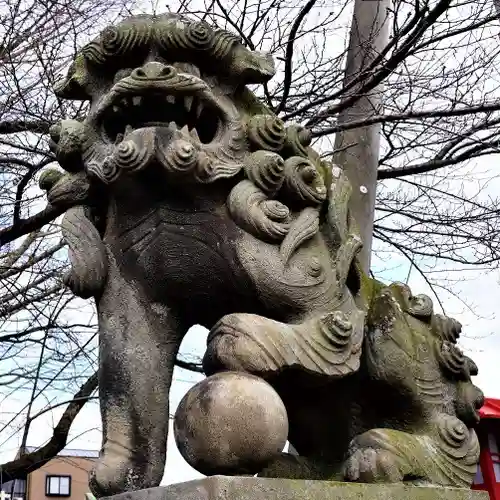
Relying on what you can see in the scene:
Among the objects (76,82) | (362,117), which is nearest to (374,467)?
(76,82)

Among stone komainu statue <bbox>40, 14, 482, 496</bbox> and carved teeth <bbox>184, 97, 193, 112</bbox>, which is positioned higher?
carved teeth <bbox>184, 97, 193, 112</bbox>

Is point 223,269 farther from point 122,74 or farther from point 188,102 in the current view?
point 122,74

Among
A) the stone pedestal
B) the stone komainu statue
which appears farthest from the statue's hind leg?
the stone pedestal

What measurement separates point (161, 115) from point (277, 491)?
3.11 ft

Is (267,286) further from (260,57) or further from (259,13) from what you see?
(259,13)

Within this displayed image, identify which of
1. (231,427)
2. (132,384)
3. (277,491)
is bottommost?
(277,491)

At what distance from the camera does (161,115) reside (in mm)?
1900

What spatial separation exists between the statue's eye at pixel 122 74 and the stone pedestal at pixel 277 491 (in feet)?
3.33

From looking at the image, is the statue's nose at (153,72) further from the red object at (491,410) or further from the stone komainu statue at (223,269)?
the red object at (491,410)

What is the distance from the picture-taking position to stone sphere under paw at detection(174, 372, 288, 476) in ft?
5.10

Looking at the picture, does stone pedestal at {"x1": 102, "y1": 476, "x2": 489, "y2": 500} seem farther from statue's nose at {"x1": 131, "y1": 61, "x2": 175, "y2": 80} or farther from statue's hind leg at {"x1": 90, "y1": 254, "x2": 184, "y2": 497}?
statue's nose at {"x1": 131, "y1": 61, "x2": 175, "y2": 80}

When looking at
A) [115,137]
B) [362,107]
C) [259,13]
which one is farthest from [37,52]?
[115,137]

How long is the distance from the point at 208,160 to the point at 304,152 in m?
0.35

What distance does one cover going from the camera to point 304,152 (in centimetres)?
206
